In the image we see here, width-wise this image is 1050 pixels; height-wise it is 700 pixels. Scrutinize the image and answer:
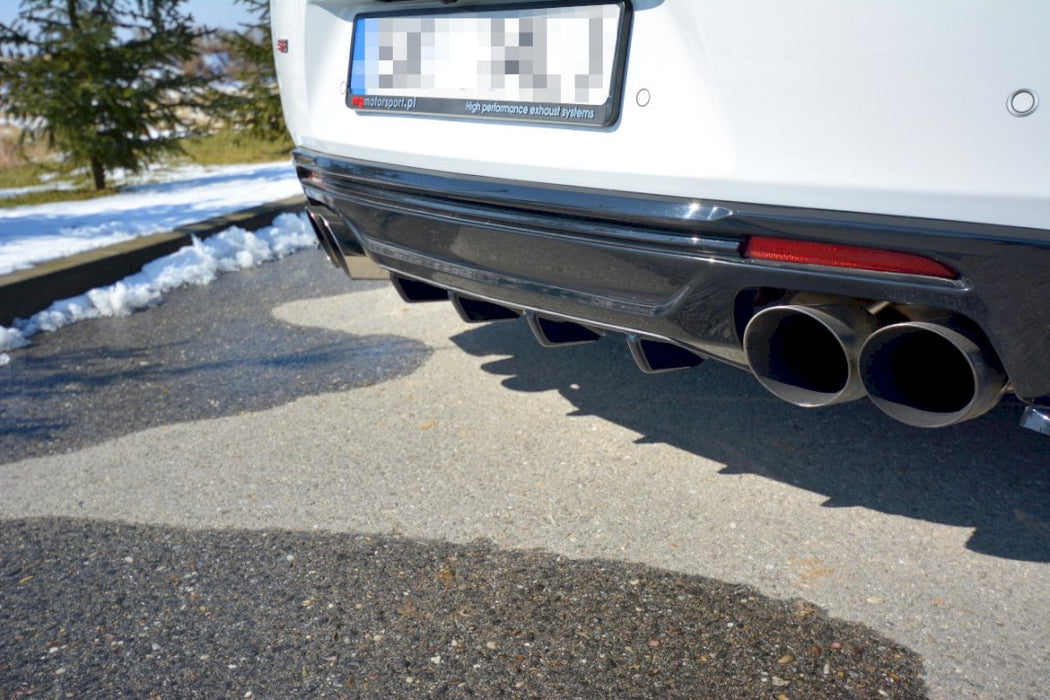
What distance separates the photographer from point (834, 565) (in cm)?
257

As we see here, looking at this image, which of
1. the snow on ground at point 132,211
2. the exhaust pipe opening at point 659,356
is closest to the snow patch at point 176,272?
the snow on ground at point 132,211

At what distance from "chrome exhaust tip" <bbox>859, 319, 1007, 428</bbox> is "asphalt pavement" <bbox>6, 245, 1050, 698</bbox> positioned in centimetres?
20

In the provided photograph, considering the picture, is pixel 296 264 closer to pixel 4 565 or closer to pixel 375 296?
pixel 375 296

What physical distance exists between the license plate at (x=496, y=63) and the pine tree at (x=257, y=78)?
802cm

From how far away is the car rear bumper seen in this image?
2.01 m

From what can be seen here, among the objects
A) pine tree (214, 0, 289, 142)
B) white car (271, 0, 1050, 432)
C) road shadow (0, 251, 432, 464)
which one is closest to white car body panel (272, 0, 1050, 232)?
white car (271, 0, 1050, 432)

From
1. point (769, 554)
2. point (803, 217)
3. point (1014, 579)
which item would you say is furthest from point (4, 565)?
point (1014, 579)

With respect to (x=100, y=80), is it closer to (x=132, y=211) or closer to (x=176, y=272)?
(x=132, y=211)

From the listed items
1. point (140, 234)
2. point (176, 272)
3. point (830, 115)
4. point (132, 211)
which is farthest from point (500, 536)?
point (132, 211)

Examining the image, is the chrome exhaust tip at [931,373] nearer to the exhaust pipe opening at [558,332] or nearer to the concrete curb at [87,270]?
the exhaust pipe opening at [558,332]

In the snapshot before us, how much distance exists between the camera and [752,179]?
2.21 m

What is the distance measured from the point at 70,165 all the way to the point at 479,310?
662cm

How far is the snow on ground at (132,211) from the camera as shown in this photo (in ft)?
19.1

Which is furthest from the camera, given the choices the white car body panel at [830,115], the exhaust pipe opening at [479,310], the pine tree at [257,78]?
the pine tree at [257,78]
